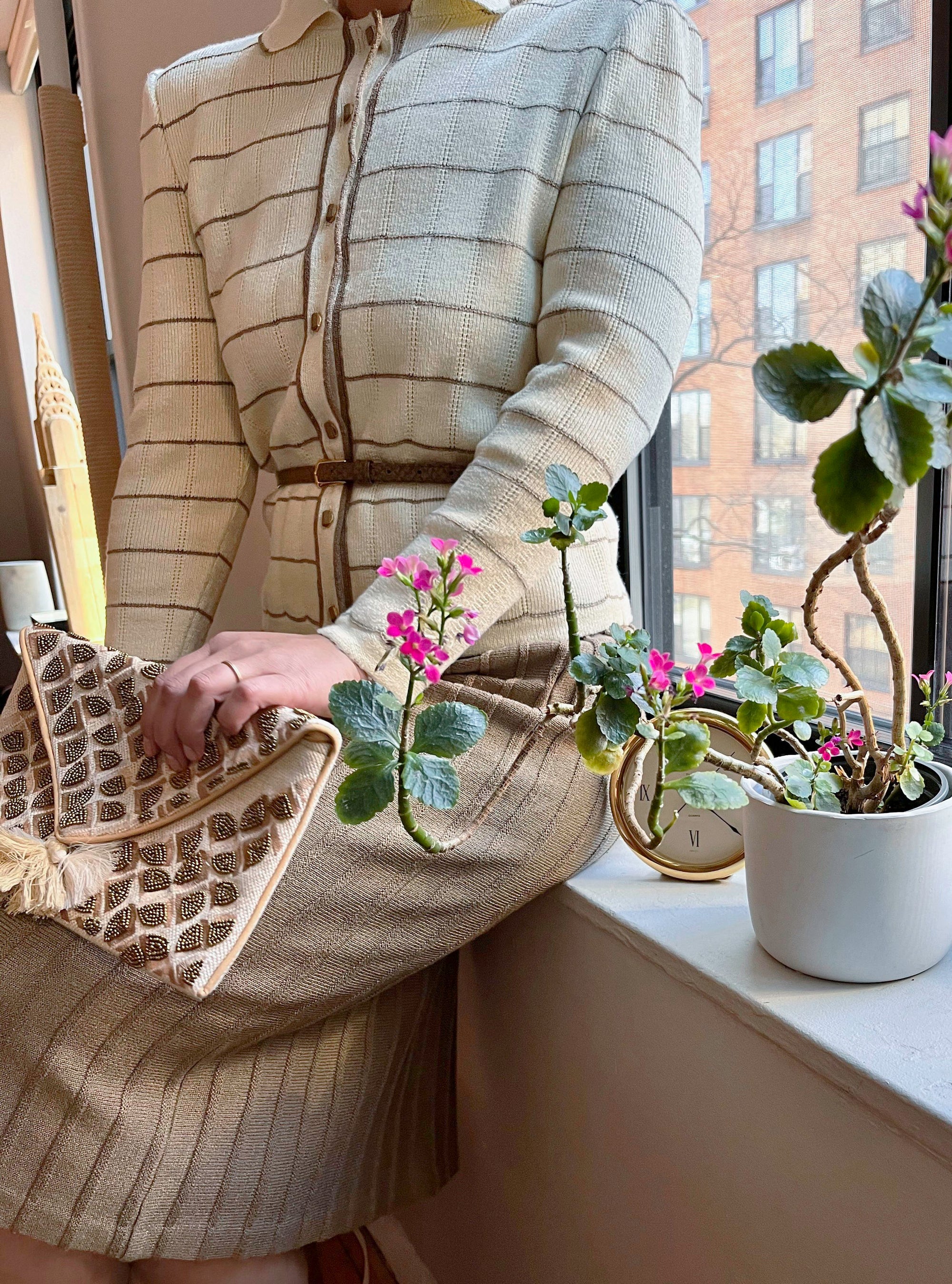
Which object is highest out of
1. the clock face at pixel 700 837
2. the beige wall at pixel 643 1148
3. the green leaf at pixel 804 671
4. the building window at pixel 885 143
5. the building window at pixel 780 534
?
the building window at pixel 885 143

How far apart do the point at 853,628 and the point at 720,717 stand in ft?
0.79

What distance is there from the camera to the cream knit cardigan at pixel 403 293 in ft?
2.44

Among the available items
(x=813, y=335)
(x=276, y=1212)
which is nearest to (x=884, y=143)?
(x=813, y=335)

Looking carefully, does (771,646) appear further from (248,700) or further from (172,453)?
(172,453)

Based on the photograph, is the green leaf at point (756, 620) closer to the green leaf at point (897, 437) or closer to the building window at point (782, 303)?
the green leaf at point (897, 437)

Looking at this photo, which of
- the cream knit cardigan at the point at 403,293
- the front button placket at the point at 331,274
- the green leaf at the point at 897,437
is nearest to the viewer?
the green leaf at the point at 897,437

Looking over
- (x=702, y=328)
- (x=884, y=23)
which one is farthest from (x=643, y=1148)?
(x=884, y=23)

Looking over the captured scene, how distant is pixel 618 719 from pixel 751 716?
0.35 feet

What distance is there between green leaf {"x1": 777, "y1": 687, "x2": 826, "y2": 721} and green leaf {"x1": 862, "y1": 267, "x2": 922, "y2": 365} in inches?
11.4

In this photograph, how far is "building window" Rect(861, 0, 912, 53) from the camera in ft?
2.68

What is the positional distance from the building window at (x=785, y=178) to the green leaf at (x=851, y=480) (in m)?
0.74

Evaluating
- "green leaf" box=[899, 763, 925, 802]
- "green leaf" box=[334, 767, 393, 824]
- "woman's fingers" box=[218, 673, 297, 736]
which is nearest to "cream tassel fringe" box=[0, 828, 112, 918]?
"woman's fingers" box=[218, 673, 297, 736]

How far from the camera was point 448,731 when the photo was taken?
441 millimetres

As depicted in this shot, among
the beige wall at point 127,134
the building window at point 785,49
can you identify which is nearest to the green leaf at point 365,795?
the building window at point 785,49
